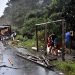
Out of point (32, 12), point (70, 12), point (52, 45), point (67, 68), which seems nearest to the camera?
point (67, 68)

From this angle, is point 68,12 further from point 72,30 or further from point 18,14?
point 18,14

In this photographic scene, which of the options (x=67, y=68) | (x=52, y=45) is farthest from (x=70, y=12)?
(x=67, y=68)

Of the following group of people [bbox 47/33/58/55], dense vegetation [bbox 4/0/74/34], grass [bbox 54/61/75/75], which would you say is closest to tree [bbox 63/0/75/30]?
dense vegetation [bbox 4/0/74/34]

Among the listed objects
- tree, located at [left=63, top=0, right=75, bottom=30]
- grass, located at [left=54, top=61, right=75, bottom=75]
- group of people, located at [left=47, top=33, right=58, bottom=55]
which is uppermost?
tree, located at [left=63, top=0, right=75, bottom=30]

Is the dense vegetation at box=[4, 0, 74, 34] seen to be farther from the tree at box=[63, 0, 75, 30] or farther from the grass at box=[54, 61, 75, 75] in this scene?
the grass at box=[54, 61, 75, 75]

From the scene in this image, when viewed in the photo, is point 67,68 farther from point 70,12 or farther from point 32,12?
point 32,12

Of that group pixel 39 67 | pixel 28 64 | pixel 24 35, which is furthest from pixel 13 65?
pixel 24 35

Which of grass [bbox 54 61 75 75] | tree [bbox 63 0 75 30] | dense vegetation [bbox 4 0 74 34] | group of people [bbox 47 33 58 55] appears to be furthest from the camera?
dense vegetation [bbox 4 0 74 34]

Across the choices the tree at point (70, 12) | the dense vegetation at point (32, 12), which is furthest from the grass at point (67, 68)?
the dense vegetation at point (32, 12)

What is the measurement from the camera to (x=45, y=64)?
17.9m

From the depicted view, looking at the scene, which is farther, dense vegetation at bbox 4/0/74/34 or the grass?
dense vegetation at bbox 4/0/74/34

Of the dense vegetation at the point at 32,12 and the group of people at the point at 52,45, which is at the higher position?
the dense vegetation at the point at 32,12

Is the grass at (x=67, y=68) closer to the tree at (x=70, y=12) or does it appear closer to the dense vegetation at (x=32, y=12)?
the tree at (x=70, y=12)

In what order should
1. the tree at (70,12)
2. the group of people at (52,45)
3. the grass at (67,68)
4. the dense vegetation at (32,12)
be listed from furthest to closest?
the dense vegetation at (32,12), the tree at (70,12), the group of people at (52,45), the grass at (67,68)
